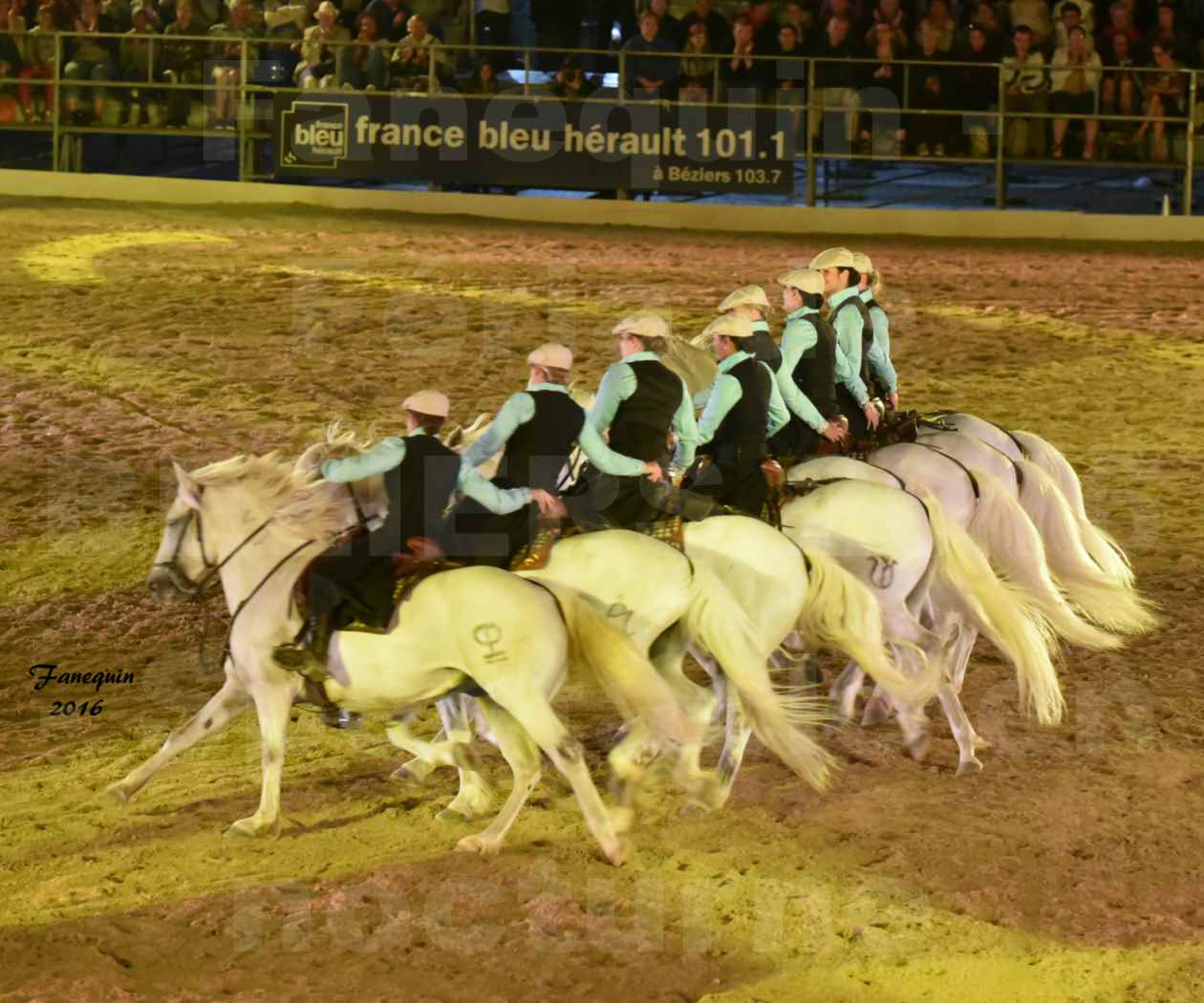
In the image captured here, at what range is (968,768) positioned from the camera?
8.04 meters

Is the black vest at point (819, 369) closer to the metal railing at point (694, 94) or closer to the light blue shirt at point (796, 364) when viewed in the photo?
the light blue shirt at point (796, 364)

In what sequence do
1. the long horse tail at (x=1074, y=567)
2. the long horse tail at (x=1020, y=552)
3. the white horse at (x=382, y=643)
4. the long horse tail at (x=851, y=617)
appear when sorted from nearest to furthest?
1. the white horse at (x=382, y=643)
2. the long horse tail at (x=851, y=617)
3. the long horse tail at (x=1020, y=552)
4. the long horse tail at (x=1074, y=567)

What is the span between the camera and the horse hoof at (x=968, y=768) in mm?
8023

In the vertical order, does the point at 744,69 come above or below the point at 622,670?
above

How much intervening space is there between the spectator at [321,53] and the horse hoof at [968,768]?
1257 centimetres

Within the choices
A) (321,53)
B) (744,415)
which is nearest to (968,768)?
(744,415)

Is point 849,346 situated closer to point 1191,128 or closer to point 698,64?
point 698,64

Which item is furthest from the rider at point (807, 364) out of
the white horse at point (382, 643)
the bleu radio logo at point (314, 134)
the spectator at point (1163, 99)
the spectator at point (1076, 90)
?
the spectator at point (1163, 99)

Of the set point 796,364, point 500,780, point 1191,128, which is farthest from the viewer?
point 1191,128

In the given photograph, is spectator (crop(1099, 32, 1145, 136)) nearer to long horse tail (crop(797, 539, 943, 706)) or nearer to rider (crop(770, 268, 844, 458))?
rider (crop(770, 268, 844, 458))

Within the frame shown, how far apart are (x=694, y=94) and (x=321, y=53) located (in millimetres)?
3913

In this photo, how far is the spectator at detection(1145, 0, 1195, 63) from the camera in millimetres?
19016

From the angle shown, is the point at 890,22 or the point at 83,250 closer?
the point at 83,250

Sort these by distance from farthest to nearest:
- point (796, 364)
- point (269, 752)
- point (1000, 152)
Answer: point (1000, 152) < point (796, 364) < point (269, 752)
